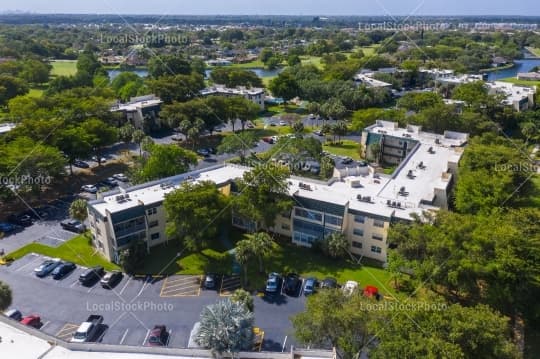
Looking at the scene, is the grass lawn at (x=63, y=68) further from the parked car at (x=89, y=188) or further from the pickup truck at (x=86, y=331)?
the pickup truck at (x=86, y=331)

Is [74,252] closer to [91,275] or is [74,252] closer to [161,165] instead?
[91,275]

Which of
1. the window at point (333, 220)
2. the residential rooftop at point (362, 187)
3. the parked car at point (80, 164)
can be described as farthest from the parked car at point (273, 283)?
the parked car at point (80, 164)

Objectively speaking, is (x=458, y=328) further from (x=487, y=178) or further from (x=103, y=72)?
(x=103, y=72)

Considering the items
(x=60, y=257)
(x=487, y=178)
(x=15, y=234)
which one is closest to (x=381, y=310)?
(x=487, y=178)

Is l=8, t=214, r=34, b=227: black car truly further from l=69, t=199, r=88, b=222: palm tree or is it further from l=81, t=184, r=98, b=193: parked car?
l=69, t=199, r=88, b=222: palm tree

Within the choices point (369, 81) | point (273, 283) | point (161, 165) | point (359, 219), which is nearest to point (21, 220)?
point (161, 165)

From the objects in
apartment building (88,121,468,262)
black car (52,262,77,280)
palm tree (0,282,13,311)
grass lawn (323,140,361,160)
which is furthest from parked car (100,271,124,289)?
Result: grass lawn (323,140,361,160)
